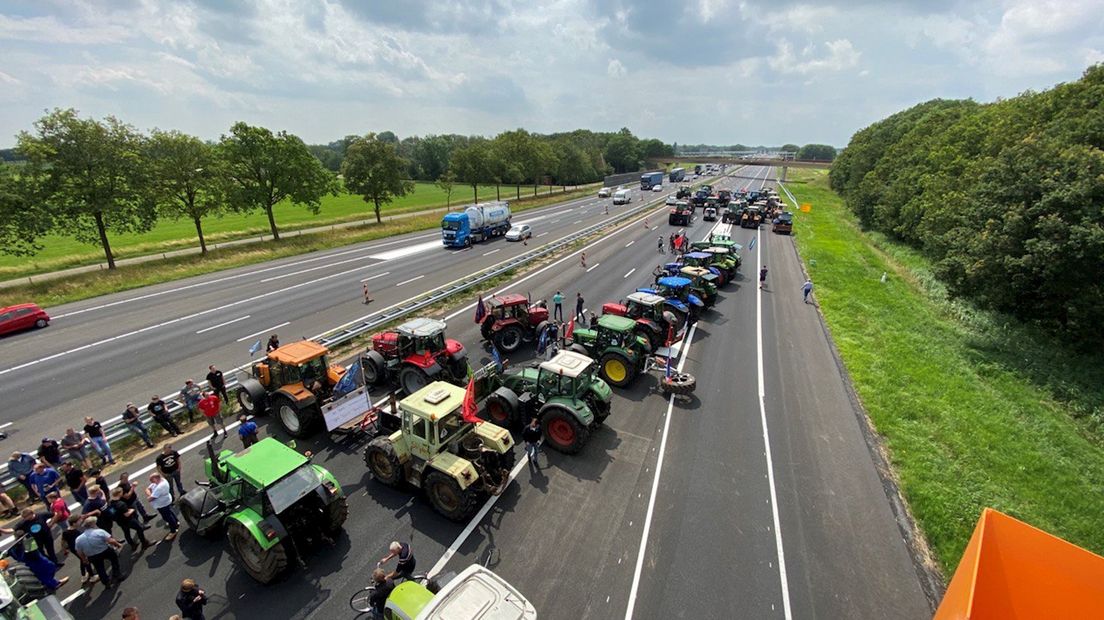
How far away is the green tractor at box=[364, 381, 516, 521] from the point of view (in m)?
9.20

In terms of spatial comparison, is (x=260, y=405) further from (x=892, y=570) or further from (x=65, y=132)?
(x=65, y=132)

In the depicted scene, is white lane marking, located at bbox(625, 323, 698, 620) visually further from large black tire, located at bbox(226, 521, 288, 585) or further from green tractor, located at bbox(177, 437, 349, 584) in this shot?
large black tire, located at bbox(226, 521, 288, 585)

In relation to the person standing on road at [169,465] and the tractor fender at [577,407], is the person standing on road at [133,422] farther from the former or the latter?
the tractor fender at [577,407]

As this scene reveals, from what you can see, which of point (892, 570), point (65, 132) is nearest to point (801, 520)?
point (892, 570)

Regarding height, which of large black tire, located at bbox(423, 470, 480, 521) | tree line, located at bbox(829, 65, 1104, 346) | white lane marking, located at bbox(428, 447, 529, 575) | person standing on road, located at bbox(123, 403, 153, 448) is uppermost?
tree line, located at bbox(829, 65, 1104, 346)

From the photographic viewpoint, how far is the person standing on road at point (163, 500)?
8602 mm

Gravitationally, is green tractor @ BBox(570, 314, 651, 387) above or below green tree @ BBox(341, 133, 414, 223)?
below

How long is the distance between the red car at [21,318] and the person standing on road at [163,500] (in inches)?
749

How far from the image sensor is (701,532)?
30.7 ft

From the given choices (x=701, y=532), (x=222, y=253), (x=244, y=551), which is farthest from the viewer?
(x=222, y=253)

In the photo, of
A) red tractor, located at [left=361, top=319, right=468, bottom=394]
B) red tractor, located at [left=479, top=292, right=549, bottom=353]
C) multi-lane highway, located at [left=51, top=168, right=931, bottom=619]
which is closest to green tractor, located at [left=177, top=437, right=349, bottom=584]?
multi-lane highway, located at [left=51, top=168, right=931, bottom=619]

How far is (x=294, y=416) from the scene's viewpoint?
1177cm

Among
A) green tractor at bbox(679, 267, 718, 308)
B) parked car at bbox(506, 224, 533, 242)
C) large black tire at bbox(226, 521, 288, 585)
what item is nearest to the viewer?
large black tire at bbox(226, 521, 288, 585)

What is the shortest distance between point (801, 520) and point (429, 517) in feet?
27.4
